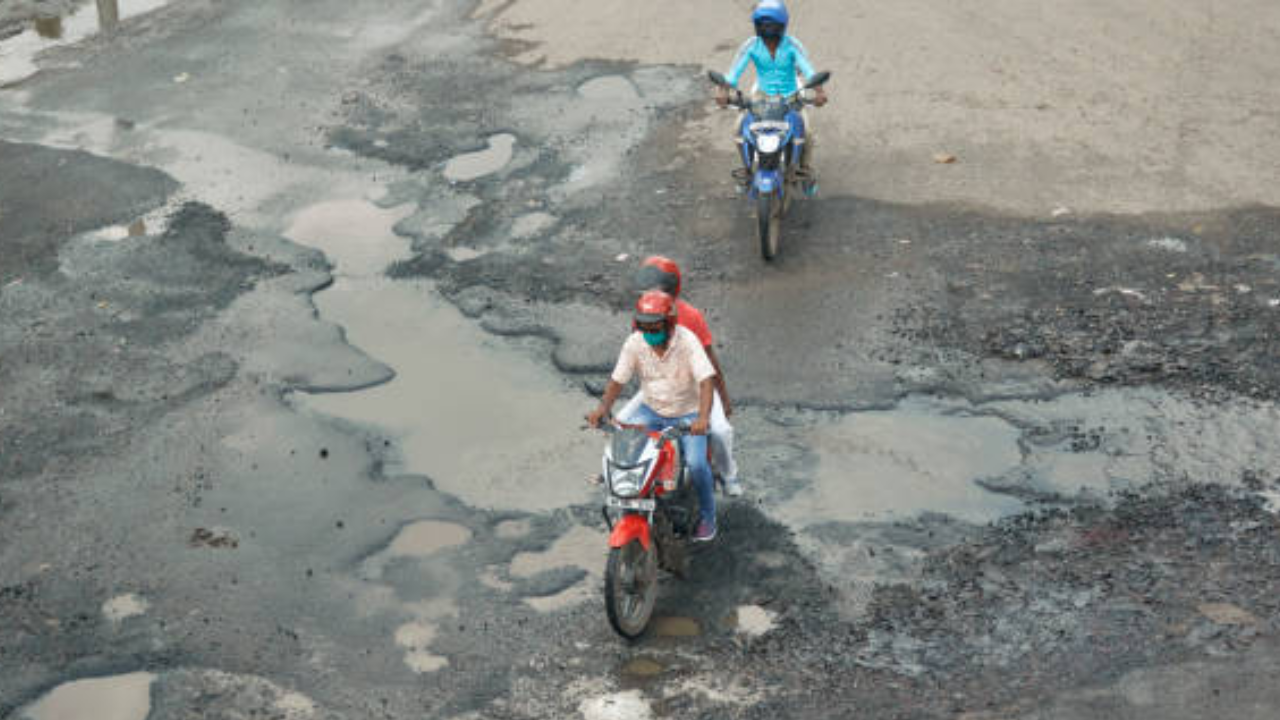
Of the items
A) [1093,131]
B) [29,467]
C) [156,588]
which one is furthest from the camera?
[1093,131]

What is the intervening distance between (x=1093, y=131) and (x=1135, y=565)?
21.1ft

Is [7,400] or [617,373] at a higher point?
[617,373]

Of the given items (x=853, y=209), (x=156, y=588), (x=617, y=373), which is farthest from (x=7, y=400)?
(x=853, y=209)

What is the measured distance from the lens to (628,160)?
1216cm

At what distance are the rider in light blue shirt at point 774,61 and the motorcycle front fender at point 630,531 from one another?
474 centimetres

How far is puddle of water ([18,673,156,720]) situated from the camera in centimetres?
612

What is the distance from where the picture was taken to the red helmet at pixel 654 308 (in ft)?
20.5

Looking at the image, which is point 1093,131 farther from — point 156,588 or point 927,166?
point 156,588

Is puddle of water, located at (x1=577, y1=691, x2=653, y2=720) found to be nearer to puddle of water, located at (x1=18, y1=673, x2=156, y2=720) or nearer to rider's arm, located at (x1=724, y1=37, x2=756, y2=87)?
puddle of water, located at (x1=18, y1=673, x2=156, y2=720)

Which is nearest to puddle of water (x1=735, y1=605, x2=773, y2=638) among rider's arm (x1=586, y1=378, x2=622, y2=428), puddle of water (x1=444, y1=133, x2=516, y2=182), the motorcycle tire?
rider's arm (x1=586, y1=378, x2=622, y2=428)

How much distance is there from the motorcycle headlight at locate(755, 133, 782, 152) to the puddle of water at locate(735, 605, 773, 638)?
14.0 feet

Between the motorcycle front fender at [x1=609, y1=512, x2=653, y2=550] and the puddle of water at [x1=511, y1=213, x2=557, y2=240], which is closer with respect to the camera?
the motorcycle front fender at [x1=609, y1=512, x2=653, y2=550]

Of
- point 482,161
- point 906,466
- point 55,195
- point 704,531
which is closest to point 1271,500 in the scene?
point 906,466

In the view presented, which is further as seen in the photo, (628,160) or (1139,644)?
(628,160)
